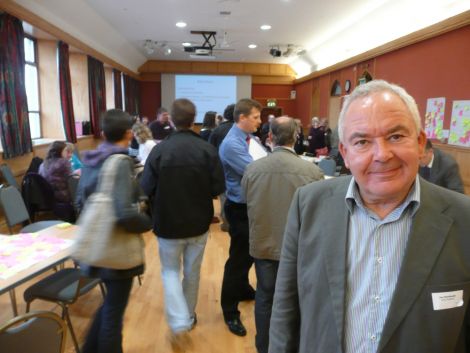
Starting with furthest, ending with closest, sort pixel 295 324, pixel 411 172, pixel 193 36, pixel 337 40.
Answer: pixel 193 36
pixel 337 40
pixel 295 324
pixel 411 172

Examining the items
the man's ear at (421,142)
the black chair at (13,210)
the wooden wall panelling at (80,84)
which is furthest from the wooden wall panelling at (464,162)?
the wooden wall panelling at (80,84)

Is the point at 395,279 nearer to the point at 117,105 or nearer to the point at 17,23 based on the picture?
the point at 17,23

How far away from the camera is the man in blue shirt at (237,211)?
9.29 ft

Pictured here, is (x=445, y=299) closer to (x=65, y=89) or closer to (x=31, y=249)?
(x=31, y=249)

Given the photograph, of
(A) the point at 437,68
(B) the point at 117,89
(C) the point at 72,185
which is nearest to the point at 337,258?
(C) the point at 72,185

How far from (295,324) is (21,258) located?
184 centimetres

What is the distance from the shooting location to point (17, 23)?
519cm

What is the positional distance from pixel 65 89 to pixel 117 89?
3.78 metres

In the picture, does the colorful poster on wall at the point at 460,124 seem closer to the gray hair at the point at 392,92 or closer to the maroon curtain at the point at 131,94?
the gray hair at the point at 392,92

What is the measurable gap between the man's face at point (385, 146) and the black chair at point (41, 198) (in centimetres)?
435

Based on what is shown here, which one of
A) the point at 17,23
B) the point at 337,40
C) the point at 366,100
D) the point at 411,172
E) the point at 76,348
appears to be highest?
the point at 337,40

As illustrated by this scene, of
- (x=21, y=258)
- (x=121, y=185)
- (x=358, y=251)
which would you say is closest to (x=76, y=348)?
(x=21, y=258)

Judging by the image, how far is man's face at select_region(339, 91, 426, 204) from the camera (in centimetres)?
96

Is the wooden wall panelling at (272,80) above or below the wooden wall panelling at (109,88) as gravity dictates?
above
